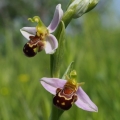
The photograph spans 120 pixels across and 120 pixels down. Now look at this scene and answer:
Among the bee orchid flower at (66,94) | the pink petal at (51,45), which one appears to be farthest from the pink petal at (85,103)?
the pink petal at (51,45)

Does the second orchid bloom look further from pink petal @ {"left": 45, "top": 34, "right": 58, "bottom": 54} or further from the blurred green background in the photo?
the blurred green background

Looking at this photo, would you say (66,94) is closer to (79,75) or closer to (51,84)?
(51,84)

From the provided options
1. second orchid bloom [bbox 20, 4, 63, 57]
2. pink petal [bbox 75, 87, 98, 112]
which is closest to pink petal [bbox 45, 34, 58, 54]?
second orchid bloom [bbox 20, 4, 63, 57]

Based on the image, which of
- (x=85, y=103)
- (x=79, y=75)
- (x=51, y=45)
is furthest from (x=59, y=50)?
(x=79, y=75)

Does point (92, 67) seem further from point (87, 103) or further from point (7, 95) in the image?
point (87, 103)

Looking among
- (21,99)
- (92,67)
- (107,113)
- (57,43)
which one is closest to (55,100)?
(57,43)

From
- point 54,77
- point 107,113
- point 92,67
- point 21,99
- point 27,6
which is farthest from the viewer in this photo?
point 27,6
